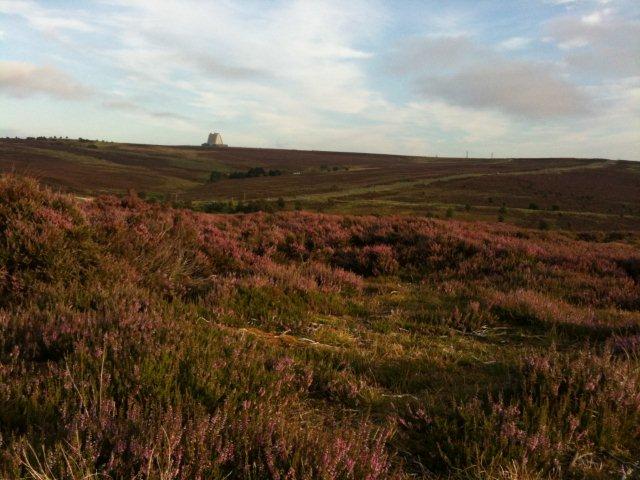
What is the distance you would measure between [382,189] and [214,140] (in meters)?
123

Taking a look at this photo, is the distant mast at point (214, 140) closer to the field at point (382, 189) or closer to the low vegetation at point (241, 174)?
the field at point (382, 189)

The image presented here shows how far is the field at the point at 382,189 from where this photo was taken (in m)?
46.1

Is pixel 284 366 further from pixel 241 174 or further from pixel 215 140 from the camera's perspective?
pixel 215 140

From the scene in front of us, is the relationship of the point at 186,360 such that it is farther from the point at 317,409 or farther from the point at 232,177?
the point at 232,177

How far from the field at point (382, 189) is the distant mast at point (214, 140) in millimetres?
61517

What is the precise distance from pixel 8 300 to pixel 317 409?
3.93 meters

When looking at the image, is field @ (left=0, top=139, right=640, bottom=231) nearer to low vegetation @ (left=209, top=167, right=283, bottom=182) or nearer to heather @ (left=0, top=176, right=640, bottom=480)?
low vegetation @ (left=209, top=167, right=283, bottom=182)

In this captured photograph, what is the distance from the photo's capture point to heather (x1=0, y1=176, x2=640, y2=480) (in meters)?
2.27

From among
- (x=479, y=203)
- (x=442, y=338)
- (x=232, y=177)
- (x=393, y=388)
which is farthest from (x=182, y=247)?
(x=232, y=177)

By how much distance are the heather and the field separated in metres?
25.5

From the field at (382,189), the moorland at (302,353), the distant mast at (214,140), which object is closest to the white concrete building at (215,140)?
the distant mast at (214,140)

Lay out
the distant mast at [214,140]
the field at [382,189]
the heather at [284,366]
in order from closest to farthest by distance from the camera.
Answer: the heather at [284,366] → the field at [382,189] → the distant mast at [214,140]

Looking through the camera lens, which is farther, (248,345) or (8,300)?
(8,300)

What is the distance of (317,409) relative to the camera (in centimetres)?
333
